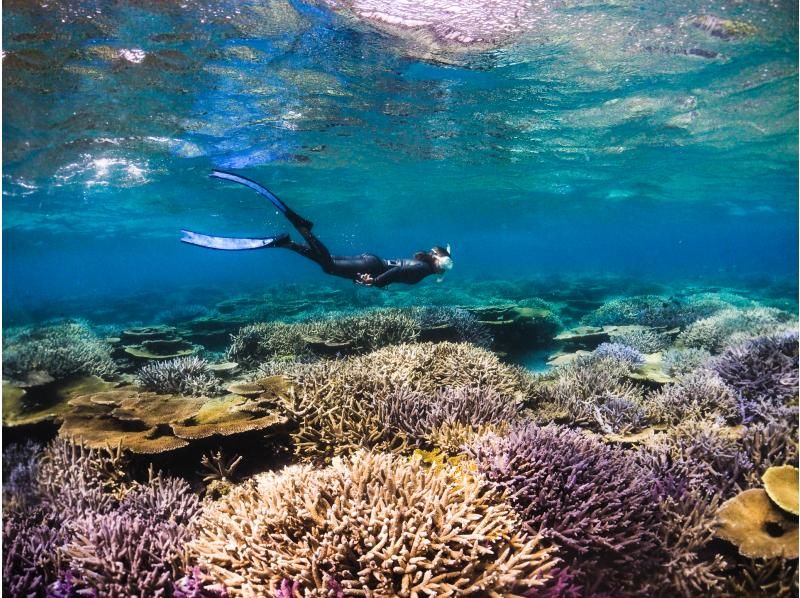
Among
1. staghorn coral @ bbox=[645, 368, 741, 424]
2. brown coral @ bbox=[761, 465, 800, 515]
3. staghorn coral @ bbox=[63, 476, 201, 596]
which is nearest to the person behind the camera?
staghorn coral @ bbox=[63, 476, 201, 596]

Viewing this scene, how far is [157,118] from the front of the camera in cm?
1574

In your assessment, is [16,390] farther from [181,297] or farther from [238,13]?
[181,297]

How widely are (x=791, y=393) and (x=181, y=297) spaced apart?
36.3 m

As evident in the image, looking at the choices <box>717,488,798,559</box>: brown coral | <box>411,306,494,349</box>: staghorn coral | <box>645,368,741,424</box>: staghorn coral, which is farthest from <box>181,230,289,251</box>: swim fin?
<box>717,488,798,559</box>: brown coral

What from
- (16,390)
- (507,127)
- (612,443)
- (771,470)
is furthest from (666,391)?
(507,127)

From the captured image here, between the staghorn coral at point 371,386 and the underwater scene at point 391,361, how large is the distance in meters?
0.06

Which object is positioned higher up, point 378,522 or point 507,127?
point 507,127

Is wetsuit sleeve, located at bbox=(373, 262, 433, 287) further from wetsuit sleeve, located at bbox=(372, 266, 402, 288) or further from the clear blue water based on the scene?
the clear blue water

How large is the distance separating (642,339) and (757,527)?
7212mm

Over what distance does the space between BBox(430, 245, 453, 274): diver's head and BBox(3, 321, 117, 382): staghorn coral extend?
6690 millimetres

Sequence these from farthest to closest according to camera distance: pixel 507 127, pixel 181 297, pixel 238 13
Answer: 1. pixel 181 297
2. pixel 507 127
3. pixel 238 13

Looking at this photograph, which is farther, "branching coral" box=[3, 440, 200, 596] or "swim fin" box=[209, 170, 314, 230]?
"swim fin" box=[209, 170, 314, 230]

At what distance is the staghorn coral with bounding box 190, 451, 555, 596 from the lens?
2553 millimetres

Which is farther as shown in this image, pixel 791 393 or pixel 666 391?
pixel 666 391
